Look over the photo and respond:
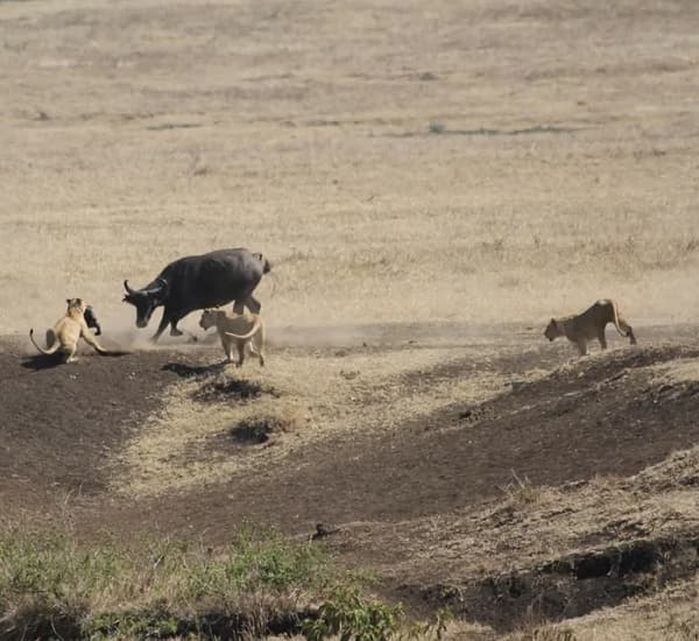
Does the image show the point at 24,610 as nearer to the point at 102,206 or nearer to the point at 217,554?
the point at 217,554

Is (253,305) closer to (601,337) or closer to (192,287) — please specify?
(192,287)

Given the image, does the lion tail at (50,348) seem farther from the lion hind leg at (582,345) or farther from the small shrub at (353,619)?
the small shrub at (353,619)

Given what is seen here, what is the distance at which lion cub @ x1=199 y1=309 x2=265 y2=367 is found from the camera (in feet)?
65.1

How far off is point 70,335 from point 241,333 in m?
1.88

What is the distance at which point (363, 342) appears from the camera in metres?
22.1

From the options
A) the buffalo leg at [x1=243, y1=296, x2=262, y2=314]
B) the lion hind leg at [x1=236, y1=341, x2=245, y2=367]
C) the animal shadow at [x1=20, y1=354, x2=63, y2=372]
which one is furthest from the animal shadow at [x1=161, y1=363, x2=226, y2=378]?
the buffalo leg at [x1=243, y1=296, x2=262, y2=314]

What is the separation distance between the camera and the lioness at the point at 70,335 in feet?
65.4

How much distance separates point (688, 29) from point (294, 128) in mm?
17139

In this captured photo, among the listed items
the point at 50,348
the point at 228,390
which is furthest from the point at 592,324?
the point at 50,348

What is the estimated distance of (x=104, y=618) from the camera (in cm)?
1173

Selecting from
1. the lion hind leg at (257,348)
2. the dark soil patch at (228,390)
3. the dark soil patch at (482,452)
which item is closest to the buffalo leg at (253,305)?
the lion hind leg at (257,348)

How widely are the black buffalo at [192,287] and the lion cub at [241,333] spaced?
252 centimetres

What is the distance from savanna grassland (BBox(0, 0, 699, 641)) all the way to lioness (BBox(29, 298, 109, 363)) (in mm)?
259

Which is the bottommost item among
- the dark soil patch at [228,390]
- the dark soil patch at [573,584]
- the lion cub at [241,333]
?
the dark soil patch at [573,584]
